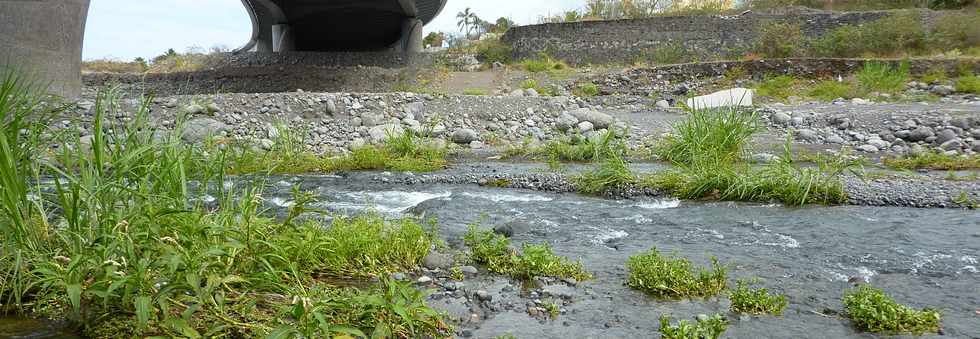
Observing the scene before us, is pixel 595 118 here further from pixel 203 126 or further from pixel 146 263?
pixel 146 263

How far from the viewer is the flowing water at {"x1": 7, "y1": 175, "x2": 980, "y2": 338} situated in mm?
3707

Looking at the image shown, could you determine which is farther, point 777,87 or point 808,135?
point 777,87

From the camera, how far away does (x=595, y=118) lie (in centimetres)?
1422

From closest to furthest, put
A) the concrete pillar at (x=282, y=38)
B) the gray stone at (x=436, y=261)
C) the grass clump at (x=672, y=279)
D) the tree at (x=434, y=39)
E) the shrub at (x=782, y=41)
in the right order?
the grass clump at (x=672, y=279) < the gray stone at (x=436, y=261) < the shrub at (x=782, y=41) < the concrete pillar at (x=282, y=38) < the tree at (x=434, y=39)

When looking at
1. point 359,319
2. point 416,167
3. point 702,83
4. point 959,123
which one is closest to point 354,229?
point 359,319

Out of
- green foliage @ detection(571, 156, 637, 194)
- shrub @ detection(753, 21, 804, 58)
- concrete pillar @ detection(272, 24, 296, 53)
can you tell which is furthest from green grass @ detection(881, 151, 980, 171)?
concrete pillar @ detection(272, 24, 296, 53)

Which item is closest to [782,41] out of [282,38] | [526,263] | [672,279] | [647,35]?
[647,35]

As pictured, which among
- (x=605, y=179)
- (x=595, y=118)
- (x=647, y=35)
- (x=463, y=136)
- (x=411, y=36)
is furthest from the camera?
(x=411, y=36)

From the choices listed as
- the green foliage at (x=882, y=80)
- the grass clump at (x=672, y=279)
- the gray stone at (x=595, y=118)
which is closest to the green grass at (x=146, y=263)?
the grass clump at (x=672, y=279)

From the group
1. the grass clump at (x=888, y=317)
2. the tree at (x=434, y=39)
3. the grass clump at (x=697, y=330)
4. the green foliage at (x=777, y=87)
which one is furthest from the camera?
the tree at (x=434, y=39)

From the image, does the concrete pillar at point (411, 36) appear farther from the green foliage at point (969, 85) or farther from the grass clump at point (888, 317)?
the grass clump at point (888, 317)

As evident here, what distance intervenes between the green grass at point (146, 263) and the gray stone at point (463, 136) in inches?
358

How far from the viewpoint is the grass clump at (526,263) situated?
4.48m

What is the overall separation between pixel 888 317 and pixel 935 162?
7.55m
